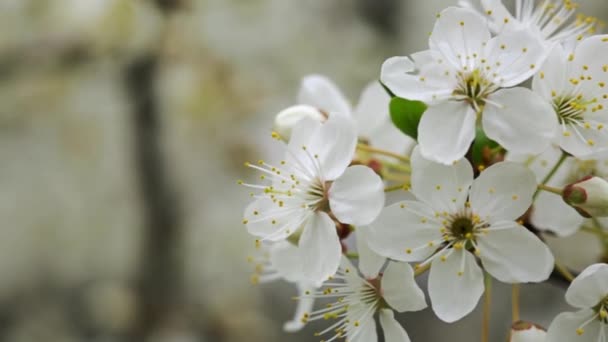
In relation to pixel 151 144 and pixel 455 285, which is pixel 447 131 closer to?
pixel 455 285

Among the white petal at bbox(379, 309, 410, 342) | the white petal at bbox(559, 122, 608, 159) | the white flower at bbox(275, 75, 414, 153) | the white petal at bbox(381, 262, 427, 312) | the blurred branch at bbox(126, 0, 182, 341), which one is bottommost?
the blurred branch at bbox(126, 0, 182, 341)

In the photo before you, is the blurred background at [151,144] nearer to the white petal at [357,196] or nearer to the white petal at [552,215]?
the white petal at [552,215]

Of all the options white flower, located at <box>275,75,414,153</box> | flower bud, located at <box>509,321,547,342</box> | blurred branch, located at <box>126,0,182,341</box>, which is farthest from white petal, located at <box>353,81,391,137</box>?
blurred branch, located at <box>126,0,182,341</box>

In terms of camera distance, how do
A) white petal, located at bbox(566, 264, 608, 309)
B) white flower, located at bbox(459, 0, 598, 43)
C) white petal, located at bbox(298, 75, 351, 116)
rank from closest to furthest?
white petal, located at bbox(566, 264, 608, 309), white flower, located at bbox(459, 0, 598, 43), white petal, located at bbox(298, 75, 351, 116)

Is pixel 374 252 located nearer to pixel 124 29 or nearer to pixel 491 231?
pixel 491 231

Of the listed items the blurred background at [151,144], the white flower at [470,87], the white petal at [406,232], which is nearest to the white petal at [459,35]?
the white flower at [470,87]

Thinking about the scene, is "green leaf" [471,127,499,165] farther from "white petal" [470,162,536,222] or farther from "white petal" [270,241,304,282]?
"white petal" [270,241,304,282]
